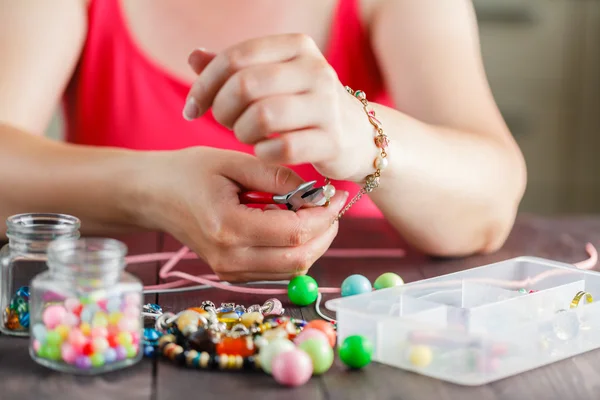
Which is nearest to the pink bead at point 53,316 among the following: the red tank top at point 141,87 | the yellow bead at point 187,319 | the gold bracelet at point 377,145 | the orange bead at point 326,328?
the yellow bead at point 187,319

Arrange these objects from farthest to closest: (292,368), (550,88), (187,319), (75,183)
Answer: (550,88), (75,183), (187,319), (292,368)

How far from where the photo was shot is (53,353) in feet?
2.24

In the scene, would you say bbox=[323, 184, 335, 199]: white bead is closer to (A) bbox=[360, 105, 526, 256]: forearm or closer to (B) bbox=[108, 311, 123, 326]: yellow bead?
(A) bbox=[360, 105, 526, 256]: forearm

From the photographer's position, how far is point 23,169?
1.08 m

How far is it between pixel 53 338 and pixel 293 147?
269mm

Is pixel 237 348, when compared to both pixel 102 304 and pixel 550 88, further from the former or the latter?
pixel 550 88

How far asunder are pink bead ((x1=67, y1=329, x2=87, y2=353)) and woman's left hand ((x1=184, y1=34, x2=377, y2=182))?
0.75ft

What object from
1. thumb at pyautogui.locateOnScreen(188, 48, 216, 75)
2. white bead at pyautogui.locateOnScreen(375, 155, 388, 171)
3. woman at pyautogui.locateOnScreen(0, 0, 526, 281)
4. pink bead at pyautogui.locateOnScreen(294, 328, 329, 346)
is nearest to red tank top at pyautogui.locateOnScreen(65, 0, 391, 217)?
woman at pyautogui.locateOnScreen(0, 0, 526, 281)

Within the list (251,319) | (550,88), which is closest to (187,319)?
(251,319)

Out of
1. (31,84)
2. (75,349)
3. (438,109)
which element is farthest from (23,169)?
(438,109)

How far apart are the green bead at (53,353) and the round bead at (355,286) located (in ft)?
1.15

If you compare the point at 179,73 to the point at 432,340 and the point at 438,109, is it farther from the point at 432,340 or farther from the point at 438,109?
the point at 432,340

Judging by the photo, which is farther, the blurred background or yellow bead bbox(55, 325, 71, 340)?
the blurred background

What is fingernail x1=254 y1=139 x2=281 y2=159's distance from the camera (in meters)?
0.78
